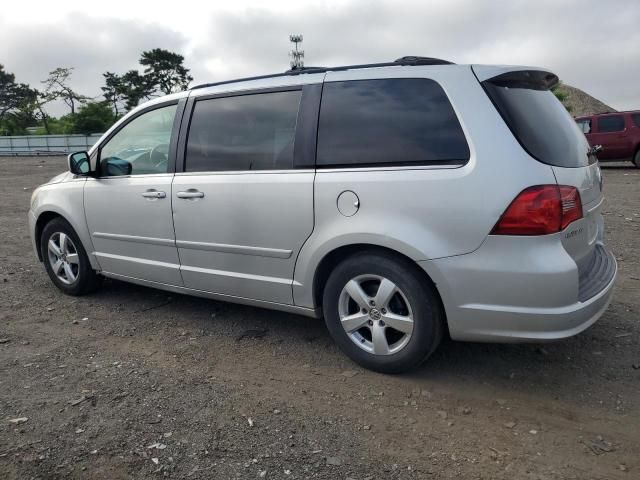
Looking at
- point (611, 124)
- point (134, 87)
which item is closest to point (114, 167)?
point (611, 124)

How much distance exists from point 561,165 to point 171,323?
3052mm

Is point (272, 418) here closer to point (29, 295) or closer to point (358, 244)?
point (358, 244)

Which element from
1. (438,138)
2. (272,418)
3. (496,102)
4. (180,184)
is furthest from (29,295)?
(496,102)

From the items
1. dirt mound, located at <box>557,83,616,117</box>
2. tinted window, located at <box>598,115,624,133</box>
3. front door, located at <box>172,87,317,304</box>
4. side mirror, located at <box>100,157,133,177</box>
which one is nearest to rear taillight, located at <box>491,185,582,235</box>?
front door, located at <box>172,87,317,304</box>

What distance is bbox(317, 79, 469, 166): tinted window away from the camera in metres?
3.06

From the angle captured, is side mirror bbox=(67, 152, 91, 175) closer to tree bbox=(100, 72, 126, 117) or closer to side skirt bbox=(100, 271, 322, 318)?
side skirt bbox=(100, 271, 322, 318)

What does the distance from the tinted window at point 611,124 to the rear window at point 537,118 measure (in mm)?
14656

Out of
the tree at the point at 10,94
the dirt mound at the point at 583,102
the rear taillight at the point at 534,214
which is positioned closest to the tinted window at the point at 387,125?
the rear taillight at the point at 534,214

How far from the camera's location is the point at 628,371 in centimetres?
337

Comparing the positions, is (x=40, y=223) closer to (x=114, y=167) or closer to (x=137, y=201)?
(x=114, y=167)

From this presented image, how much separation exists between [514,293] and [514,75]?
1275mm

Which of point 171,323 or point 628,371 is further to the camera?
point 171,323

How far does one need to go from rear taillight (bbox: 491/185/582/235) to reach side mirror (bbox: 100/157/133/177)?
9.80 ft

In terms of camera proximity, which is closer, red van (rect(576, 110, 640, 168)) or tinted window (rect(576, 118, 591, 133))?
red van (rect(576, 110, 640, 168))
